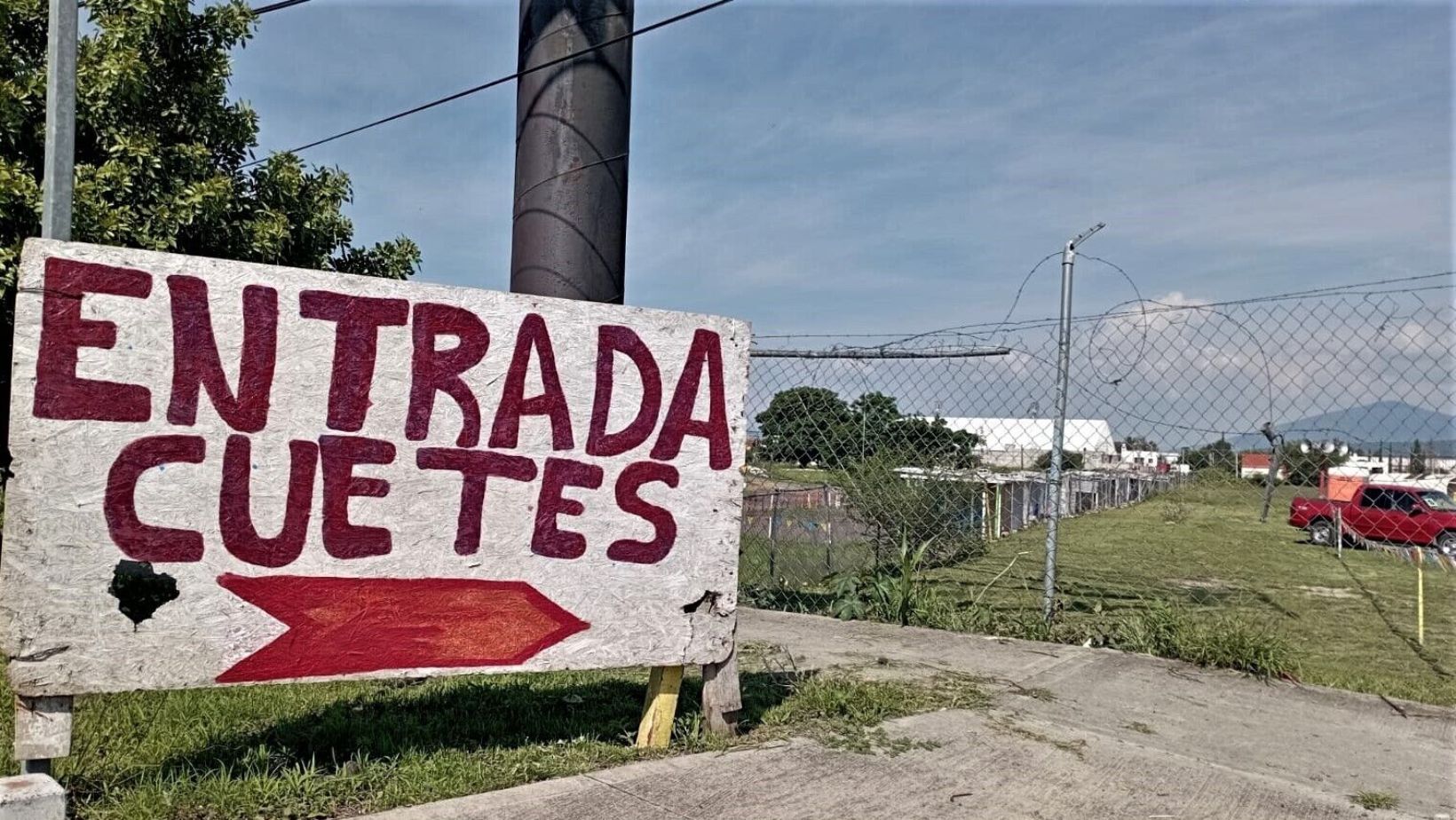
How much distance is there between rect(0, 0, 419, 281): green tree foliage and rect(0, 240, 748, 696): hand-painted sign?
150 inches

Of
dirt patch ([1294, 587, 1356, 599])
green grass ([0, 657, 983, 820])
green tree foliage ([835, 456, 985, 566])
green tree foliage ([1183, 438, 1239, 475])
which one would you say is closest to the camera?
green grass ([0, 657, 983, 820])

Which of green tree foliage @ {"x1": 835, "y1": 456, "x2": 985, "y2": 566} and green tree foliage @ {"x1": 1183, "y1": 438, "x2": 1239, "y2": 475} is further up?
green tree foliage @ {"x1": 1183, "y1": 438, "x2": 1239, "y2": 475}

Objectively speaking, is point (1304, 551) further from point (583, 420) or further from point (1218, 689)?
point (583, 420)

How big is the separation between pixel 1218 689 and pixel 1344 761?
3.75 ft

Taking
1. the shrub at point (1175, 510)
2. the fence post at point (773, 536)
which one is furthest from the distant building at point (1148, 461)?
the fence post at point (773, 536)

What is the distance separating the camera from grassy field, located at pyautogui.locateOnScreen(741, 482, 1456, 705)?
668 cm

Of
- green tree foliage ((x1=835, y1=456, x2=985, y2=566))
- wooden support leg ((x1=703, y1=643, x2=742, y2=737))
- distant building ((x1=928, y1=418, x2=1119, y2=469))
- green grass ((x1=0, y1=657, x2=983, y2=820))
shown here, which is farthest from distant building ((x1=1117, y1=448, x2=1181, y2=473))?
wooden support leg ((x1=703, y1=643, x2=742, y2=737))

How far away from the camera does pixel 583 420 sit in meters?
3.89

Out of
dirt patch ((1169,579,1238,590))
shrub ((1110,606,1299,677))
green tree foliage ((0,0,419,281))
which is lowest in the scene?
dirt patch ((1169,579,1238,590))

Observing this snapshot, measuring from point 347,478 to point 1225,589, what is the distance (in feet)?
35.9

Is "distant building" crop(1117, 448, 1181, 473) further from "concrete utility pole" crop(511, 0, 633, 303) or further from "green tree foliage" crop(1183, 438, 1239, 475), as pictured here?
"concrete utility pole" crop(511, 0, 633, 303)

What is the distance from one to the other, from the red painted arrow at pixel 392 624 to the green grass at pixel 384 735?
35 cm

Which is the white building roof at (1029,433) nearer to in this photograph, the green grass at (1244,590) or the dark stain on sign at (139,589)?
the green grass at (1244,590)

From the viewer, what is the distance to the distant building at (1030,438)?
7.05m
